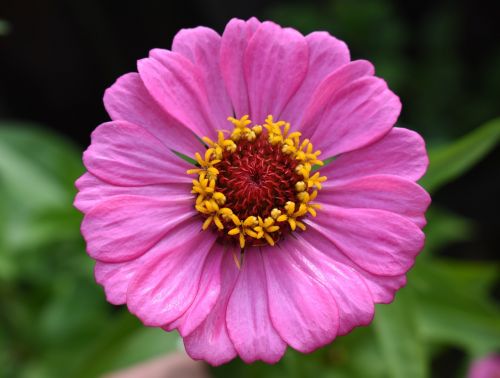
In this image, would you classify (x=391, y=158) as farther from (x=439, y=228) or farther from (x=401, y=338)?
(x=439, y=228)

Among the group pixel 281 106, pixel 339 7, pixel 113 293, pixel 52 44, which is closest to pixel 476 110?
pixel 339 7

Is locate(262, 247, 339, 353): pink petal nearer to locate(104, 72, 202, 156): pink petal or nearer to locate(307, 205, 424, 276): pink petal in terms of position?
locate(307, 205, 424, 276): pink petal

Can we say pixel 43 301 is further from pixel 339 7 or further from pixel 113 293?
pixel 339 7

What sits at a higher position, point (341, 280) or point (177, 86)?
point (177, 86)

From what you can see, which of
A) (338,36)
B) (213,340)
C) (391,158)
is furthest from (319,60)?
(338,36)

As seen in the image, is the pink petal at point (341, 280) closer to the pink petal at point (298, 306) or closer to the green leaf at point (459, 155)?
the pink petal at point (298, 306)

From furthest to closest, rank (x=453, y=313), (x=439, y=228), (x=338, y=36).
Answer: (x=338, y=36) → (x=439, y=228) → (x=453, y=313)

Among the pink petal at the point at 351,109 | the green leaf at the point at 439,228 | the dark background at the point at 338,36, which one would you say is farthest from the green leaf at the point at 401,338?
the dark background at the point at 338,36
